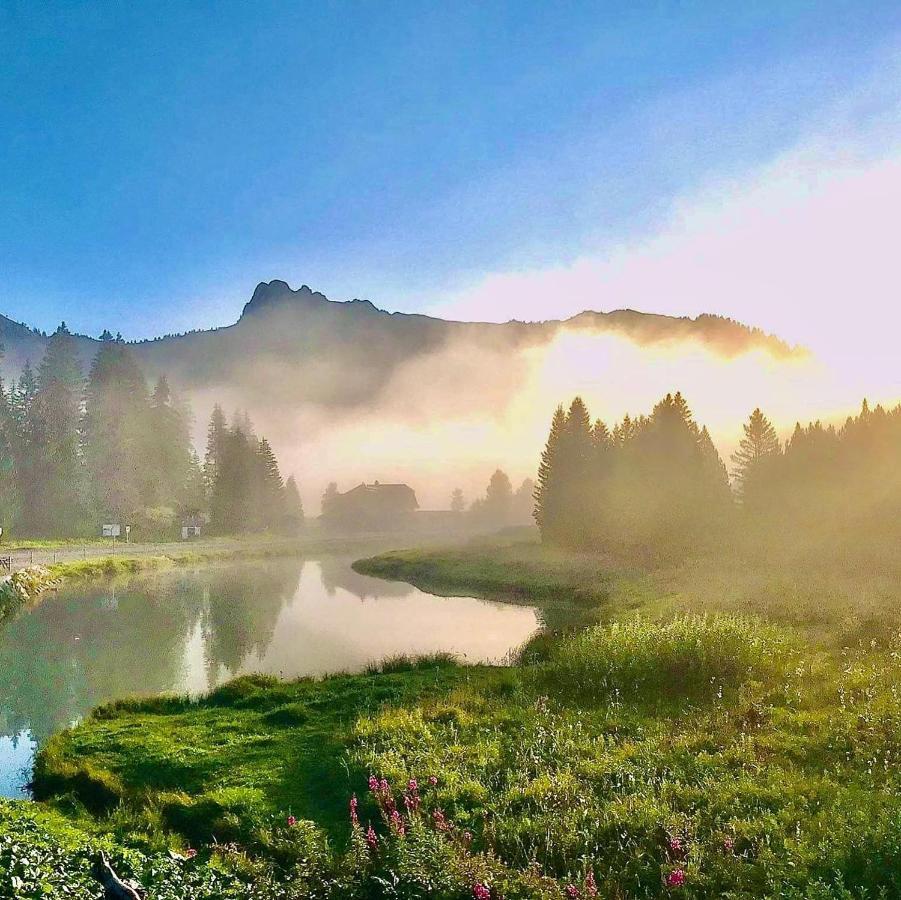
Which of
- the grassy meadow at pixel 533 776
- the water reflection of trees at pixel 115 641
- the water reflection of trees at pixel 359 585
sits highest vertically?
the grassy meadow at pixel 533 776

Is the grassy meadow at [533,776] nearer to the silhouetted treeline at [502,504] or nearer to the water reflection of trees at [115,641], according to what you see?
the water reflection of trees at [115,641]

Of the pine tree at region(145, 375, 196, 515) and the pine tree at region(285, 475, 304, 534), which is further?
the pine tree at region(285, 475, 304, 534)

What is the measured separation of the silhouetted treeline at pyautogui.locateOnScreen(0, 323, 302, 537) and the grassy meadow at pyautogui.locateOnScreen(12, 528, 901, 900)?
2995 inches

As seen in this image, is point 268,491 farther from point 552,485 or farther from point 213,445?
point 552,485

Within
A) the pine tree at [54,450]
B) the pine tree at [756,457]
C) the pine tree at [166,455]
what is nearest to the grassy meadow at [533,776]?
the pine tree at [756,457]

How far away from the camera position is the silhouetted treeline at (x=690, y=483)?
5769 centimetres

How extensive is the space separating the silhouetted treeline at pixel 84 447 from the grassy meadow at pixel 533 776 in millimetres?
76066

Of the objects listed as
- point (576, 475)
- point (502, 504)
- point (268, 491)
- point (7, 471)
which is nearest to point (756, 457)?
point (576, 475)

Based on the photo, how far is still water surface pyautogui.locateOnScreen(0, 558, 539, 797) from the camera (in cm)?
2275

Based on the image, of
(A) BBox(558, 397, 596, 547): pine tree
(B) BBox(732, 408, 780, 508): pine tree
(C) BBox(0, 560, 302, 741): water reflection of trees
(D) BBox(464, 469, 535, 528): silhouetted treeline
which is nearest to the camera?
(C) BBox(0, 560, 302, 741): water reflection of trees

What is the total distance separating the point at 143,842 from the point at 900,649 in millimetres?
19393

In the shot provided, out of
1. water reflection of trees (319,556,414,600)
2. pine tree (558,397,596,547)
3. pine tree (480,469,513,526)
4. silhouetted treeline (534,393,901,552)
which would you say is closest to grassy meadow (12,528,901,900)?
water reflection of trees (319,556,414,600)

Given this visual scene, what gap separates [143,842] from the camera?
36.1 ft

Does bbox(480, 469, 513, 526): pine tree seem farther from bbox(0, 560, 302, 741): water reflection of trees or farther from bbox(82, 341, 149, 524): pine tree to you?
bbox(0, 560, 302, 741): water reflection of trees
